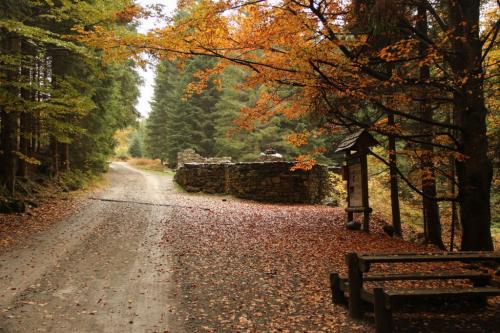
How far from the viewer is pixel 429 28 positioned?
399 inches

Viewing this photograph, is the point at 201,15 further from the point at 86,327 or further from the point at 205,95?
the point at 205,95

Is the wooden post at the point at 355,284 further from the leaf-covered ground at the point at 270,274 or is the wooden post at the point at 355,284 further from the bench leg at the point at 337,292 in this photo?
the bench leg at the point at 337,292

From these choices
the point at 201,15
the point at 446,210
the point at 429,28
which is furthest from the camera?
the point at 446,210

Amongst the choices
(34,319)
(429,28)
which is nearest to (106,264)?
(34,319)

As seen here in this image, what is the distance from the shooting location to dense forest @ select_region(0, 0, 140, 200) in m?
9.27

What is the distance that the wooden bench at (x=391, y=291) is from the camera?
4.14 metres

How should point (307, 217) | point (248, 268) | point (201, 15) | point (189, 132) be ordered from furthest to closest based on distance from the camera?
1. point (189, 132)
2. point (307, 217)
3. point (248, 268)
4. point (201, 15)

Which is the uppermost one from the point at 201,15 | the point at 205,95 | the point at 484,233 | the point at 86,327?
the point at 205,95

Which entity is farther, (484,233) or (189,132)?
(189,132)

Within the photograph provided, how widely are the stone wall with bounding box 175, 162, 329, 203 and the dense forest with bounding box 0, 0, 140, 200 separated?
5552 millimetres

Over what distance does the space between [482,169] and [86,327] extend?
6.61m

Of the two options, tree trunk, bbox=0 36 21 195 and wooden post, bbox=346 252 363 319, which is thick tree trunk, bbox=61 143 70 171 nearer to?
tree trunk, bbox=0 36 21 195

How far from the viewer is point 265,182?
16.9 meters

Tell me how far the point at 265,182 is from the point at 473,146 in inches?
430
